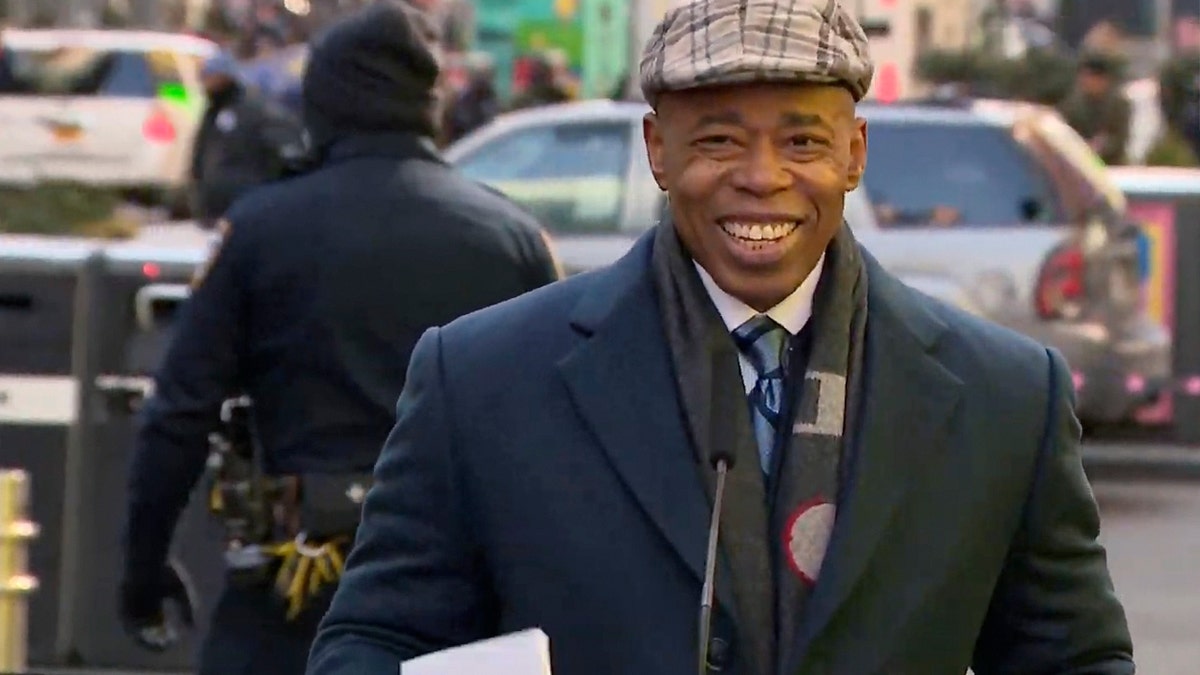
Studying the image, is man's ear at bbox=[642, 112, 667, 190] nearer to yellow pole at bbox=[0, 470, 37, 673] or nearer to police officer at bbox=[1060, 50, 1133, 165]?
yellow pole at bbox=[0, 470, 37, 673]

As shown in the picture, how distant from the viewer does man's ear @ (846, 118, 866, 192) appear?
9.58 feet

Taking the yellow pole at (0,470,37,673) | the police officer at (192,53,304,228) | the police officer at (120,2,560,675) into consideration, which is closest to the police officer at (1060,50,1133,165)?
the police officer at (192,53,304,228)

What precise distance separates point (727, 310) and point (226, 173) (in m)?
13.8

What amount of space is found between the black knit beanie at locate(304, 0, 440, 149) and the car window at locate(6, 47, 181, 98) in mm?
23777

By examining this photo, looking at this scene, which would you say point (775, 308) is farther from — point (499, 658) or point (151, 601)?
point (151, 601)

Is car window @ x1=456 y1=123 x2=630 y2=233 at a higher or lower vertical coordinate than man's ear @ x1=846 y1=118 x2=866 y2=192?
lower

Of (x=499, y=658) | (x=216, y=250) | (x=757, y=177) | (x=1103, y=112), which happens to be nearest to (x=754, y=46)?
(x=757, y=177)

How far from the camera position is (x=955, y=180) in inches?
548

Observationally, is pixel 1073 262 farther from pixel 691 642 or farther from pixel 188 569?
pixel 691 642

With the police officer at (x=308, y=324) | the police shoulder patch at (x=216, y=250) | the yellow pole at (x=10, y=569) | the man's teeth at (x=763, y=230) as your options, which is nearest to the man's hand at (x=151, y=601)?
the police officer at (x=308, y=324)

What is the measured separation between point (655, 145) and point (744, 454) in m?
0.33

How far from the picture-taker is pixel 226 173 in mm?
16484

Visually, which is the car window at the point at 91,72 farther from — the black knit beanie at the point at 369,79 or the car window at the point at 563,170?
the black knit beanie at the point at 369,79

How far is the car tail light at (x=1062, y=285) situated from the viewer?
13695 millimetres
